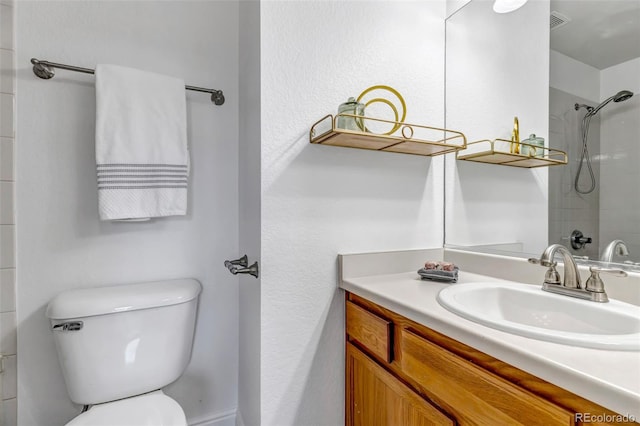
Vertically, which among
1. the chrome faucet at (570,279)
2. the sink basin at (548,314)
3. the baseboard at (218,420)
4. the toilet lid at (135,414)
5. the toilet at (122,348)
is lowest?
the baseboard at (218,420)

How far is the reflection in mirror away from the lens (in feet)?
2.79

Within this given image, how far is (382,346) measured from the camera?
35.9 inches

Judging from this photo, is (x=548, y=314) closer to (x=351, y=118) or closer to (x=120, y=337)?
(x=351, y=118)

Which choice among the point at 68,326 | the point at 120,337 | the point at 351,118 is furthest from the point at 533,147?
the point at 68,326

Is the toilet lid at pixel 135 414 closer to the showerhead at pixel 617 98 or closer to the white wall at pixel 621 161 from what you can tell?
the white wall at pixel 621 161

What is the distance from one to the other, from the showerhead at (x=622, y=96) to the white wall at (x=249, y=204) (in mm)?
1109

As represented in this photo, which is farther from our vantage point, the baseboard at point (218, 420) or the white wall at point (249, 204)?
the baseboard at point (218, 420)

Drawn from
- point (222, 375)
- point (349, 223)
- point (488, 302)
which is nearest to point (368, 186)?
point (349, 223)

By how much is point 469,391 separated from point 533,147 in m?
0.92

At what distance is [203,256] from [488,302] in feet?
3.74

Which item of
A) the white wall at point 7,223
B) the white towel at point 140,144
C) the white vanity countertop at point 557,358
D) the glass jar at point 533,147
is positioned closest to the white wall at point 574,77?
the glass jar at point 533,147

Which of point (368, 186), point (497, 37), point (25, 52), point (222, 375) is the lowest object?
point (222, 375)

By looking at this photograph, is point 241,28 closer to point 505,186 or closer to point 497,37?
point 497,37

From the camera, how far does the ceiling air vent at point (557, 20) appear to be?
3.37 feet
